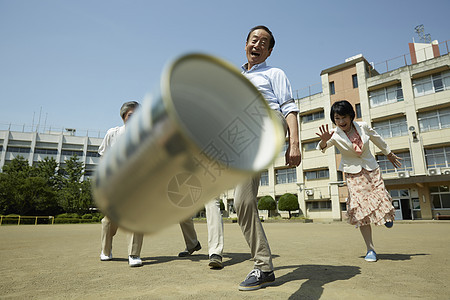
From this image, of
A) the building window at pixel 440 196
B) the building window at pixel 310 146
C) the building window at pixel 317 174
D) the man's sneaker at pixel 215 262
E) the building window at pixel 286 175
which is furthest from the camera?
the building window at pixel 286 175

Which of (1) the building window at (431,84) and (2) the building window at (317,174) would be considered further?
(2) the building window at (317,174)

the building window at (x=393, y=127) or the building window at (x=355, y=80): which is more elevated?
the building window at (x=355, y=80)

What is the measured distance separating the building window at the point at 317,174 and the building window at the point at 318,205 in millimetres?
2741

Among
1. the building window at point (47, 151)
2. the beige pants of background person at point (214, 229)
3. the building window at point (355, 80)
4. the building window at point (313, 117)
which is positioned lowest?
the beige pants of background person at point (214, 229)

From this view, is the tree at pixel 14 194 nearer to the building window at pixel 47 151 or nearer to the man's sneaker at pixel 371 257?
the building window at pixel 47 151

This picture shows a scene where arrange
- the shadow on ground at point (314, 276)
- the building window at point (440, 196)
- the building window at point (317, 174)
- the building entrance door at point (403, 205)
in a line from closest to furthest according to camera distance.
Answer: the shadow on ground at point (314, 276)
the building window at point (440, 196)
the building entrance door at point (403, 205)
the building window at point (317, 174)

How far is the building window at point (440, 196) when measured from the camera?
2391 centimetres

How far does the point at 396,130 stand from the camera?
27.4m

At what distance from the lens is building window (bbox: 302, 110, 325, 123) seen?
32.8 m

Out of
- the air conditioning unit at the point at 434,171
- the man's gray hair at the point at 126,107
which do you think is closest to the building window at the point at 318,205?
the air conditioning unit at the point at 434,171

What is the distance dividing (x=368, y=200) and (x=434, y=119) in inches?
1096

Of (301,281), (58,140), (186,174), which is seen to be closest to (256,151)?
(186,174)

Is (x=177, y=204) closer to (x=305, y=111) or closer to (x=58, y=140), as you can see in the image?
(x=305, y=111)

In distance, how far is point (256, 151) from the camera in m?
0.87
